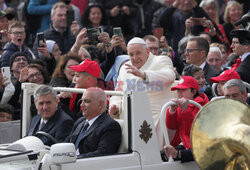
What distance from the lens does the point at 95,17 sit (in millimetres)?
12227

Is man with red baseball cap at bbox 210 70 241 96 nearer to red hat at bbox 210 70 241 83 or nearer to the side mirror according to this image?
red hat at bbox 210 70 241 83

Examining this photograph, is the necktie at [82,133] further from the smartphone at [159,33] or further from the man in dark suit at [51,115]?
the smartphone at [159,33]

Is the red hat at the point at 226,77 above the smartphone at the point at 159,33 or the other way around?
the other way around

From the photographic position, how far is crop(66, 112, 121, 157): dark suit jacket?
6590 millimetres

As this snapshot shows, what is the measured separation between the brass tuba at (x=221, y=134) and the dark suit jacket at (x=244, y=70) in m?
2.22

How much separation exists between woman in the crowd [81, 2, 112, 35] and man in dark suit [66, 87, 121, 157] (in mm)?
5290

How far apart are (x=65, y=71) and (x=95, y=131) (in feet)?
8.41

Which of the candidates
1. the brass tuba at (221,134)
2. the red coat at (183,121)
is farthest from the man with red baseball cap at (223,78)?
the brass tuba at (221,134)

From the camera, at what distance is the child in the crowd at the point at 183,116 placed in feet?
22.4

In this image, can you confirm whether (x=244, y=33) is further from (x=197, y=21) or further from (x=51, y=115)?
(x=51, y=115)

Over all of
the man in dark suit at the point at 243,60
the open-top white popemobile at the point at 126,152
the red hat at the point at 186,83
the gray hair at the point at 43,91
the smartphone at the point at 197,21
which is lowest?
the open-top white popemobile at the point at 126,152

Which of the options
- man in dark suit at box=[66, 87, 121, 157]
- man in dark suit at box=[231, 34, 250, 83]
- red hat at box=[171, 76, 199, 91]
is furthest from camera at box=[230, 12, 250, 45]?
man in dark suit at box=[66, 87, 121, 157]

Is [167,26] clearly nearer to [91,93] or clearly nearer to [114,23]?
[114,23]

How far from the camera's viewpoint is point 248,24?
8.87 meters
